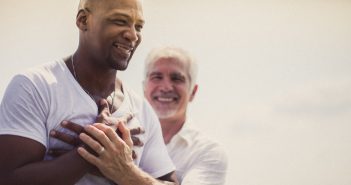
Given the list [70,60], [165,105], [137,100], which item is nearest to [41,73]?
[70,60]

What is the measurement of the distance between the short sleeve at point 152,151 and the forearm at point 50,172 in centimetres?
52

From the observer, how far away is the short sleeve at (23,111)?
1900 millimetres

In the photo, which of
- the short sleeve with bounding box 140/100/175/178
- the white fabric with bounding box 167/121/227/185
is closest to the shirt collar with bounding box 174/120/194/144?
the white fabric with bounding box 167/121/227/185

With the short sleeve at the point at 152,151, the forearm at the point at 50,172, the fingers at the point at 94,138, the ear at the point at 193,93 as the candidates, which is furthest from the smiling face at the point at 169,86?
the forearm at the point at 50,172

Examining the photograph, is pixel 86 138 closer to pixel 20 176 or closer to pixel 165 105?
pixel 20 176

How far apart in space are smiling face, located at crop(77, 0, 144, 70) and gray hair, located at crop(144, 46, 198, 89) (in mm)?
1372

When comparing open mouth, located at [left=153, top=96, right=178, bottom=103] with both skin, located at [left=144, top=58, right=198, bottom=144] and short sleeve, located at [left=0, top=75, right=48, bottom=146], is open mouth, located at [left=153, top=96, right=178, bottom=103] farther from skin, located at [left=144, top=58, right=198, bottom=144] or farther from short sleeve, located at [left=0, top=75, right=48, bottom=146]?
short sleeve, located at [left=0, top=75, right=48, bottom=146]

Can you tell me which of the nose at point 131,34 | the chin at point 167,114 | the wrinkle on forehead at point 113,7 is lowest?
the chin at point 167,114

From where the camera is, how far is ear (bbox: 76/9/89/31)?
2227mm

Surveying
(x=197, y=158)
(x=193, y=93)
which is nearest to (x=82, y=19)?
(x=197, y=158)

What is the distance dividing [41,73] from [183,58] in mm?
1727

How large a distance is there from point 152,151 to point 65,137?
59cm

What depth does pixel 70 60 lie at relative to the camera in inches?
87.8

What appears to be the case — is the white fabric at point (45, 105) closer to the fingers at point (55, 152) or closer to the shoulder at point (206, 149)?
the fingers at point (55, 152)
